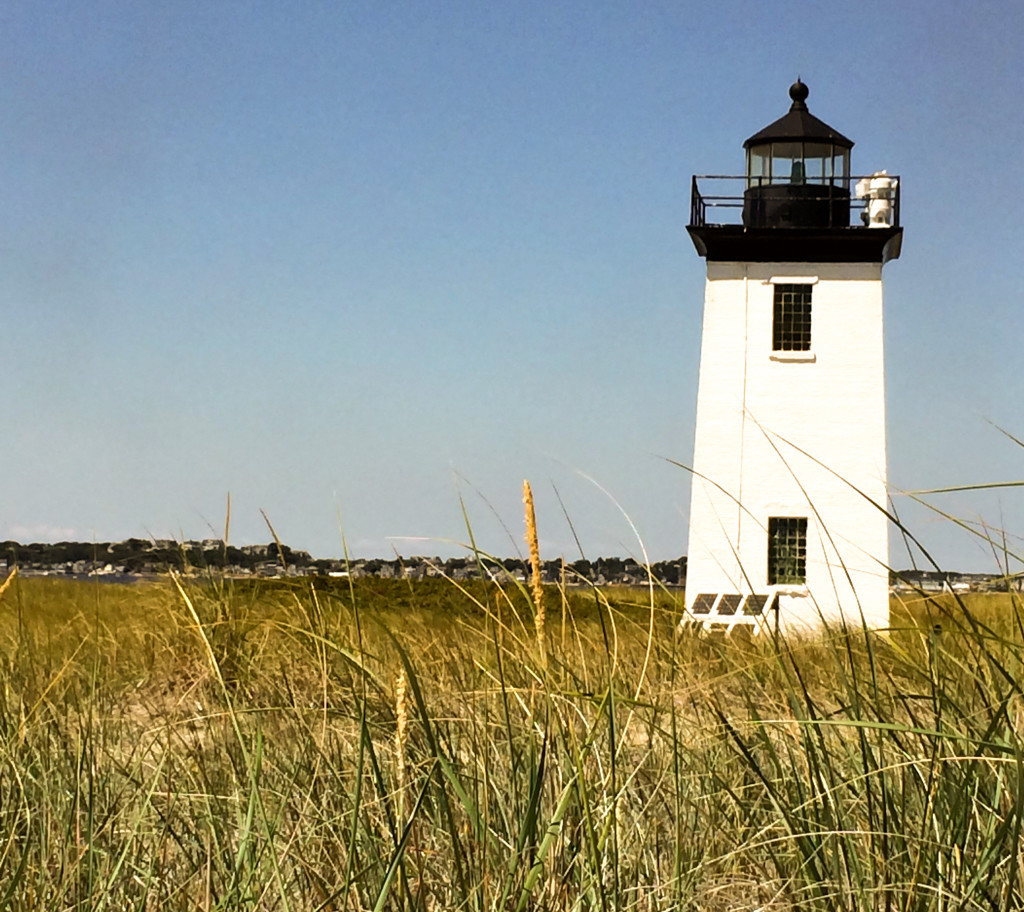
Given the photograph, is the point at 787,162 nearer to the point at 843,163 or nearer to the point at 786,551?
the point at 843,163

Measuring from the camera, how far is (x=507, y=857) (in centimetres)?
267

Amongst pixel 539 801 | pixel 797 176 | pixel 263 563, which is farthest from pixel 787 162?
pixel 539 801

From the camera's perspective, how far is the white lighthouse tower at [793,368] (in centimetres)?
1686

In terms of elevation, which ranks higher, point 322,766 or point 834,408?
point 834,408

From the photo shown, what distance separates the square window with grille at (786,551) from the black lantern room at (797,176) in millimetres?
4527

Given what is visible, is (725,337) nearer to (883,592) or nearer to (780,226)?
(780,226)

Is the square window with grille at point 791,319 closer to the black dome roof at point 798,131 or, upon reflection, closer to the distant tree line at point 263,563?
the black dome roof at point 798,131

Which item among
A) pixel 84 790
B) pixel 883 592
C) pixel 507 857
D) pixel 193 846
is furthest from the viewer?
pixel 883 592

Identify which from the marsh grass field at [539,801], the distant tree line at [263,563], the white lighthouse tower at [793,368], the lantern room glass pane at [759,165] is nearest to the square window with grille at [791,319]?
the white lighthouse tower at [793,368]

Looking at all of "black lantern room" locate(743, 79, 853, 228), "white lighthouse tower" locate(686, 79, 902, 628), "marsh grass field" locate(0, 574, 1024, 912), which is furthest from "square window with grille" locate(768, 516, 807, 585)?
→ "marsh grass field" locate(0, 574, 1024, 912)

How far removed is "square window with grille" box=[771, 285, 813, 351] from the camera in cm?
1778

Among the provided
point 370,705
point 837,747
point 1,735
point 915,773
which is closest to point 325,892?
point 370,705

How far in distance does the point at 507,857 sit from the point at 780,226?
54.1ft

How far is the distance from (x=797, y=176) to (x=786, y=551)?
5843mm
